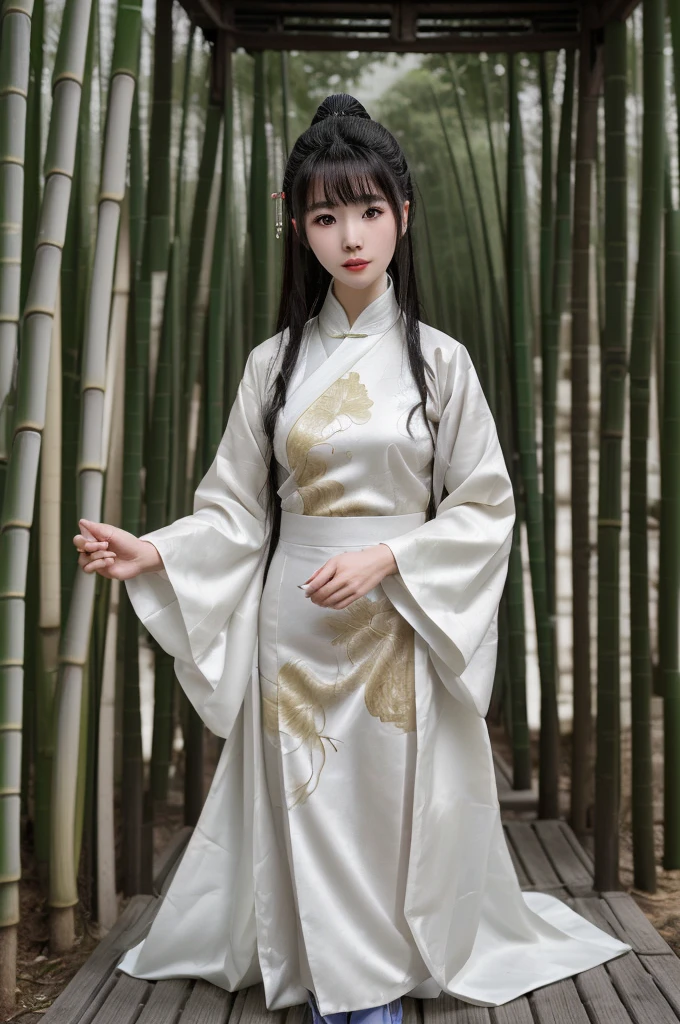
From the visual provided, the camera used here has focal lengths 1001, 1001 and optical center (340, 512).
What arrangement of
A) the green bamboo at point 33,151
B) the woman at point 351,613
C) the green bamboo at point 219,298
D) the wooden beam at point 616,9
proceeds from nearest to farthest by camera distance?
the woman at point 351,613 → the green bamboo at point 33,151 → the wooden beam at point 616,9 → the green bamboo at point 219,298

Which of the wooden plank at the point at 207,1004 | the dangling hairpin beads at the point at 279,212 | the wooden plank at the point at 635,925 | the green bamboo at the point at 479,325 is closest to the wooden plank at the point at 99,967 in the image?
the wooden plank at the point at 207,1004

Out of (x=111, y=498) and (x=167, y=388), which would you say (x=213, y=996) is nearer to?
(x=111, y=498)

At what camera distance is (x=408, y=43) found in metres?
2.10

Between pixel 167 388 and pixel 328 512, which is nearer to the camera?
pixel 328 512

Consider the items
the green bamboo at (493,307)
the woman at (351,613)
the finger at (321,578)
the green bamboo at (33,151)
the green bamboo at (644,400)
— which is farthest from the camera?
the green bamboo at (493,307)

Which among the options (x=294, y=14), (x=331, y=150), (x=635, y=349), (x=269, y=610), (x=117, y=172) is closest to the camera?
(x=331, y=150)

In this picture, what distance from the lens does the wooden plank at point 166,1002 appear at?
4.73ft

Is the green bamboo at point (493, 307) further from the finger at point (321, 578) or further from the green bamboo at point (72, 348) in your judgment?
the finger at point (321, 578)

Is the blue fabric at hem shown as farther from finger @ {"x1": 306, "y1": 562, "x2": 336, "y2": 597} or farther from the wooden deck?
finger @ {"x1": 306, "y1": 562, "x2": 336, "y2": 597}

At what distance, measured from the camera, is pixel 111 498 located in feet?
6.32

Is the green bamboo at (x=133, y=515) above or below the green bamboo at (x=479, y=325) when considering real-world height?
below

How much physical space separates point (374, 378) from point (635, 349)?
659mm

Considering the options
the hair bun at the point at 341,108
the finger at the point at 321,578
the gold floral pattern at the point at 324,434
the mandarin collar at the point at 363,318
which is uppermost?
the hair bun at the point at 341,108

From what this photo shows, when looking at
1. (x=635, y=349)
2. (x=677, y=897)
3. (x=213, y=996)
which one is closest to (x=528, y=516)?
(x=635, y=349)
